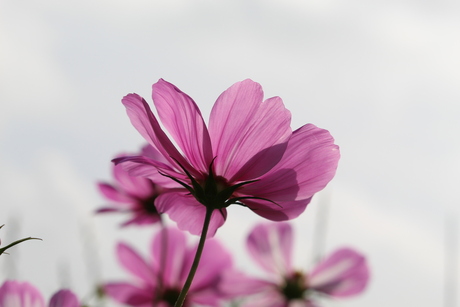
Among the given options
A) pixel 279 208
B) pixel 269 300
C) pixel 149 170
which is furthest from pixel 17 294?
pixel 269 300

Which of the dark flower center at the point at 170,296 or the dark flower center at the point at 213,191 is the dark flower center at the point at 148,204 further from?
the dark flower center at the point at 213,191

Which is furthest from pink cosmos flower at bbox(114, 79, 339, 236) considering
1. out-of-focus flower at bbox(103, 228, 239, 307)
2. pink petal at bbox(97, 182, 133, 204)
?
pink petal at bbox(97, 182, 133, 204)

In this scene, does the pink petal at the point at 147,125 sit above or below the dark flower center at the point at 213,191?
above

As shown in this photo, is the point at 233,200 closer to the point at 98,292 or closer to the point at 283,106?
the point at 283,106

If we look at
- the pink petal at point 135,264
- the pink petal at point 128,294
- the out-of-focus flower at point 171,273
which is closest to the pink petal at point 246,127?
the out-of-focus flower at point 171,273

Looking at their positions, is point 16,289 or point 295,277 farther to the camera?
point 295,277

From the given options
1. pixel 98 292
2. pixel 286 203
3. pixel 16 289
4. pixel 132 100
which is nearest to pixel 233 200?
pixel 286 203
